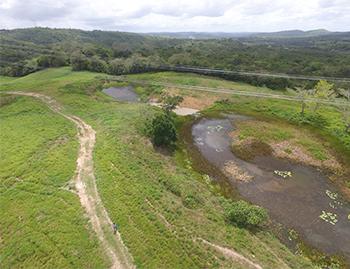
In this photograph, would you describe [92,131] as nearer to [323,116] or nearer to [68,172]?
[68,172]

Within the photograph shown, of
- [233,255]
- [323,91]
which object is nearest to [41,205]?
[233,255]

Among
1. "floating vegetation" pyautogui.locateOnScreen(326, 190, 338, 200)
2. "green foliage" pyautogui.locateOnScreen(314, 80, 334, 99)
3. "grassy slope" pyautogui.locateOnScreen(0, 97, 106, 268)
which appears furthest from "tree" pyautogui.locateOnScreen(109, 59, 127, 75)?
"floating vegetation" pyautogui.locateOnScreen(326, 190, 338, 200)

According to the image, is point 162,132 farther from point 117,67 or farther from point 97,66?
point 97,66

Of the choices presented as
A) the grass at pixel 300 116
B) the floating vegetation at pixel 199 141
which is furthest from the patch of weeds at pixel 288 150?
the floating vegetation at pixel 199 141

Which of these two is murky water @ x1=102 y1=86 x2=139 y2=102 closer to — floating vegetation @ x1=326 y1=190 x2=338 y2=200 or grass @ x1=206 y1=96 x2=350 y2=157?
grass @ x1=206 y1=96 x2=350 y2=157

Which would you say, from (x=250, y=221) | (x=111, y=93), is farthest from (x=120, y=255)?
(x=111, y=93)
